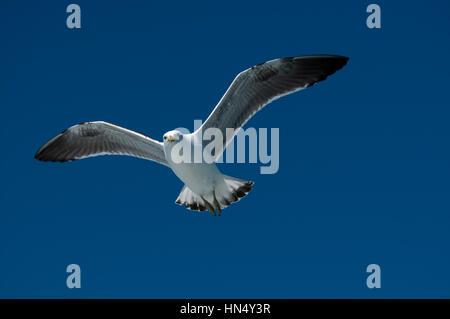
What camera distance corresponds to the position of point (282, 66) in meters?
6.09

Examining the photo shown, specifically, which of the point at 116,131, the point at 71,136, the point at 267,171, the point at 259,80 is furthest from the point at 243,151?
the point at 71,136

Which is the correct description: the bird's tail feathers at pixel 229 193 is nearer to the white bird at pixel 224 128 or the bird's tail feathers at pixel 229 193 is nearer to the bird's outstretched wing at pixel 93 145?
the white bird at pixel 224 128

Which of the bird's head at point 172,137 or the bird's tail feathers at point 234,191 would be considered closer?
the bird's head at point 172,137

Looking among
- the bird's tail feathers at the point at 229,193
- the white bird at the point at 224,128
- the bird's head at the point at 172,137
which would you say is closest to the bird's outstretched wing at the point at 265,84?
the white bird at the point at 224,128

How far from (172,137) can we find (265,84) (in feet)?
4.16

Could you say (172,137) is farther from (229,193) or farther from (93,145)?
(93,145)

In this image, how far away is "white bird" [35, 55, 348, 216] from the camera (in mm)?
6023

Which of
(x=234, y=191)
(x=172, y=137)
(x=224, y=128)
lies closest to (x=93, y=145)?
(x=172, y=137)

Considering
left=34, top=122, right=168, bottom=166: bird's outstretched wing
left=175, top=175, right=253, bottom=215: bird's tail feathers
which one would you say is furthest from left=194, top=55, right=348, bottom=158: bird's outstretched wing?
left=34, top=122, right=168, bottom=166: bird's outstretched wing

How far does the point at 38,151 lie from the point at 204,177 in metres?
2.62

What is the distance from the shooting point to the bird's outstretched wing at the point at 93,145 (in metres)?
6.86

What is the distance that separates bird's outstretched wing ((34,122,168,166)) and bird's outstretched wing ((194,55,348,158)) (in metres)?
1.01

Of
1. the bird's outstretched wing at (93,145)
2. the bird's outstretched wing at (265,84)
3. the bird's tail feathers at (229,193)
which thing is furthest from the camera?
the bird's outstretched wing at (93,145)
